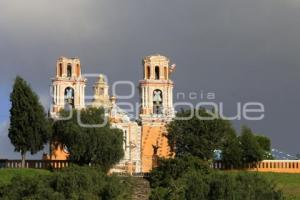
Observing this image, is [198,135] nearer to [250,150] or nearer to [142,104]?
[250,150]

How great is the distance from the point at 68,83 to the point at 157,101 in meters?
Result: 5.45

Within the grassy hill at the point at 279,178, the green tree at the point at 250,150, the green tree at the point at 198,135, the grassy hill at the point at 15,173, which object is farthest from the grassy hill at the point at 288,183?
the grassy hill at the point at 15,173

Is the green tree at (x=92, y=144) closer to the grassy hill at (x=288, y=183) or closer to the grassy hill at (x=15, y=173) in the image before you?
the grassy hill at (x=15, y=173)

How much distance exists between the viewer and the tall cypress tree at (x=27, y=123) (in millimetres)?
56562

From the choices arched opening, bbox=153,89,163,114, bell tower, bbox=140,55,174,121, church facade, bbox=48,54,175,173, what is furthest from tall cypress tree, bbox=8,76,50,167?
arched opening, bbox=153,89,163,114

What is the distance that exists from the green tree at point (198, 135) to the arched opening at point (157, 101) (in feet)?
18.2

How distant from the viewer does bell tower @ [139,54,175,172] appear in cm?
6388

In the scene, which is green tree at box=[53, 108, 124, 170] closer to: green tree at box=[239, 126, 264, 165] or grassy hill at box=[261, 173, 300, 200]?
green tree at box=[239, 126, 264, 165]

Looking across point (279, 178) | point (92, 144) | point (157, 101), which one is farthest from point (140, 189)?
point (157, 101)

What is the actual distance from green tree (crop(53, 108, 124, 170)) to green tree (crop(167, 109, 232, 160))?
3.15m

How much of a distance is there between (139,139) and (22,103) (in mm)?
9968

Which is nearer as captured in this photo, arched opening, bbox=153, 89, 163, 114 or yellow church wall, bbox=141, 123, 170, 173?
yellow church wall, bbox=141, 123, 170, 173

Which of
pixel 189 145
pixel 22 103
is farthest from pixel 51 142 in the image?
pixel 189 145

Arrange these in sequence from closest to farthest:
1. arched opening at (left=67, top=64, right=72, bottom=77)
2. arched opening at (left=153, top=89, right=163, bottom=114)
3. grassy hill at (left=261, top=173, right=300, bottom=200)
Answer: grassy hill at (left=261, top=173, right=300, bottom=200), arched opening at (left=153, top=89, right=163, bottom=114), arched opening at (left=67, top=64, right=72, bottom=77)
